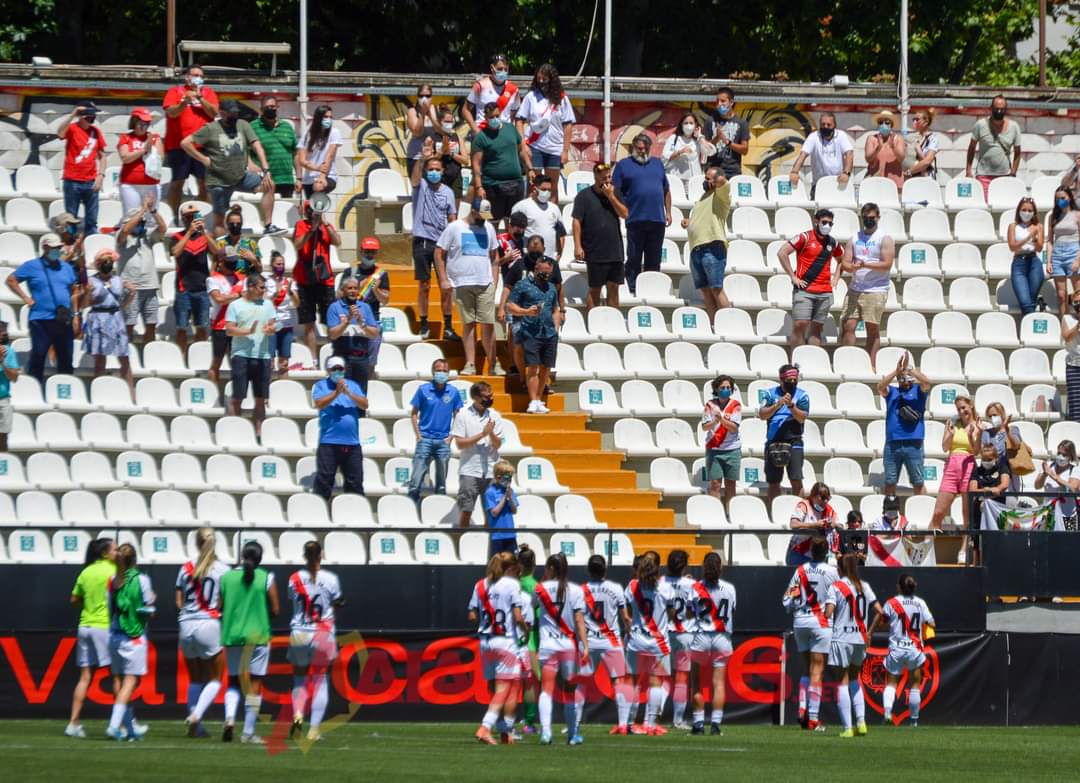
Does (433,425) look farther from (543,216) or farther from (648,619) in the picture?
(648,619)

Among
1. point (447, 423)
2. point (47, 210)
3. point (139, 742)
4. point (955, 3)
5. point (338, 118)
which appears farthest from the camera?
point (955, 3)

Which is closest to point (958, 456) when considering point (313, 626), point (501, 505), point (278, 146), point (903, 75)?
point (501, 505)

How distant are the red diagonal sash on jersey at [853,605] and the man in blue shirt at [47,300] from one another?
9202mm

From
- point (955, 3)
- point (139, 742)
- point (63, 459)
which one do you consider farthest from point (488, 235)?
point (955, 3)

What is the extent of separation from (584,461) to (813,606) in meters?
4.46

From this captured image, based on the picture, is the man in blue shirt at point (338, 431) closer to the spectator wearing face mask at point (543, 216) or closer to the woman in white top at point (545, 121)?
the spectator wearing face mask at point (543, 216)

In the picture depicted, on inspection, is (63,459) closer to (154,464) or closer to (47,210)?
(154,464)

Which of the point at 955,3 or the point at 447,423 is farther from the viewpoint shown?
the point at 955,3

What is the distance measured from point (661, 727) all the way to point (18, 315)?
9.53 metres

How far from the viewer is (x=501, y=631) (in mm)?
16547

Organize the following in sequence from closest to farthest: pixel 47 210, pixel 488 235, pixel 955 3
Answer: pixel 488 235, pixel 47 210, pixel 955 3

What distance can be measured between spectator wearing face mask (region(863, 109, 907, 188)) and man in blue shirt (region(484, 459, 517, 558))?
8.64 meters

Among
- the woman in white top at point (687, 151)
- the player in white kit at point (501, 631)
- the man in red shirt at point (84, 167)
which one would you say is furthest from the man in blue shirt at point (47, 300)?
the woman in white top at point (687, 151)

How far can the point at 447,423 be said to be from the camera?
20828 mm
